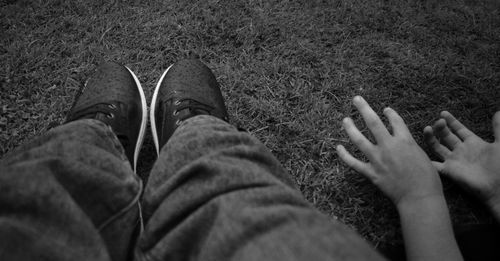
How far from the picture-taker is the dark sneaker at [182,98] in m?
1.41

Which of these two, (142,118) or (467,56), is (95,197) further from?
(467,56)

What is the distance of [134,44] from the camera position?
1.79 meters

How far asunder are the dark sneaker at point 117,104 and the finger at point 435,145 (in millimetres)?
1352

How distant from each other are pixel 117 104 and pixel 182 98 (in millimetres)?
300

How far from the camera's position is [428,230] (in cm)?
111

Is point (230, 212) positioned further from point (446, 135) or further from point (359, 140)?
point (446, 135)

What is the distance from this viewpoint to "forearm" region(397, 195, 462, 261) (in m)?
1.06

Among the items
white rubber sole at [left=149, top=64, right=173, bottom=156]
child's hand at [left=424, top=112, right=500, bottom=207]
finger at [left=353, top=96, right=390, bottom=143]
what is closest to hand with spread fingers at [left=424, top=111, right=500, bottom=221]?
child's hand at [left=424, top=112, right=500, bottom=207]

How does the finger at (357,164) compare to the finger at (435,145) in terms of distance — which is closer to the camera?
the finger at (357,164)

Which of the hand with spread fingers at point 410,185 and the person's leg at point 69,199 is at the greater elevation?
the person's leg at point 69,199

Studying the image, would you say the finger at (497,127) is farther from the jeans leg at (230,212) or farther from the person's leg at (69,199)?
the person's leg at (69,199)

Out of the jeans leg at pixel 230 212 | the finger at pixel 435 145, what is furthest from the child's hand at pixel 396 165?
the jeans leg at pixel 230 212

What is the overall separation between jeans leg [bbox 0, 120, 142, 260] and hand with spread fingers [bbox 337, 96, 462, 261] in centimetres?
95

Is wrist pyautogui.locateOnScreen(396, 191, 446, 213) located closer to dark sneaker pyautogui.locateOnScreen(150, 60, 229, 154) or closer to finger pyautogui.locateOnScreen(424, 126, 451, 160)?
finger pyautogui.locateOnScreen(424, 126, 451, 160)
